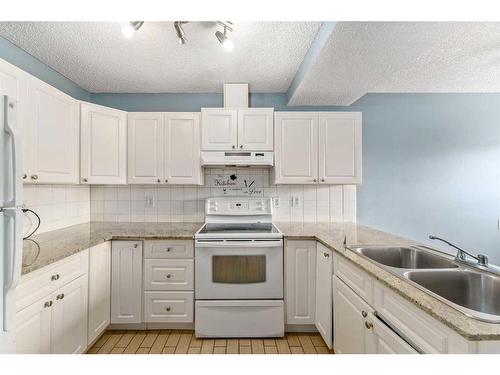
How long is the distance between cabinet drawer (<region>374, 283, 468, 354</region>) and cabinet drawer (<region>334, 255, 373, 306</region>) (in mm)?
71

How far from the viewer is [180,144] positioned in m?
2.60

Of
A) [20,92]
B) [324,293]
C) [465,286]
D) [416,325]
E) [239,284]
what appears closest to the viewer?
[416,325]

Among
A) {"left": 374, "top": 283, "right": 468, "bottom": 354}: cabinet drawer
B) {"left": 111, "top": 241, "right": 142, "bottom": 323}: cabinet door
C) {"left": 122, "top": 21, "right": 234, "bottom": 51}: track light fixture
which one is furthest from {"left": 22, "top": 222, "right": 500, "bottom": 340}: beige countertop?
{"left": 122, "top": 21, "right": 234, "bottom": 51}: track light fixture

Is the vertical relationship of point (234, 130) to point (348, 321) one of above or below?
above

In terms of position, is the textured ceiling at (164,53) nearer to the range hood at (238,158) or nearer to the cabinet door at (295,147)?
the cabinet door at (295,147)

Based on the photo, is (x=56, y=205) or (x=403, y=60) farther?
(x=56, y=205)

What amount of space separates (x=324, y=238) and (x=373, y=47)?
4.54 ft

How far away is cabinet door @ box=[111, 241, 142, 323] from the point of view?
2238 millimetres

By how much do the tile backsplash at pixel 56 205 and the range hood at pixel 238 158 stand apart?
1.35 meters

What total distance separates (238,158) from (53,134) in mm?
1490

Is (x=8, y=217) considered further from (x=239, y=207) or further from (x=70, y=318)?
(x=239, y=207)

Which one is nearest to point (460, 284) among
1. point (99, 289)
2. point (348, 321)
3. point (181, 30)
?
point (348, 321)

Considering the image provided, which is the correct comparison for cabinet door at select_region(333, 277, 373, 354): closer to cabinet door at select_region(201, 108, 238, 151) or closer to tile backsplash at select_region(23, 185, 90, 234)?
cabinet door at select_region(201, 108, 238, 151)

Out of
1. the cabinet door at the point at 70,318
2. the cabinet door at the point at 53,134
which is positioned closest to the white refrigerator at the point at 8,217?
the cabinet door at the point at 70,318
